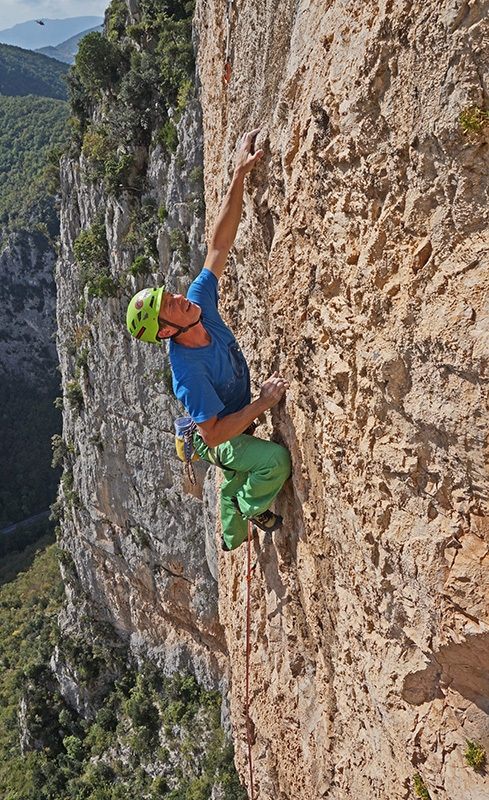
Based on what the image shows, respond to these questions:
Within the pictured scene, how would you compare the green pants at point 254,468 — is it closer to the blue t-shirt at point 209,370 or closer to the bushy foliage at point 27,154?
the blue t-shirt at point 209,370

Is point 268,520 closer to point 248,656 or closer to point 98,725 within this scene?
point 248,656

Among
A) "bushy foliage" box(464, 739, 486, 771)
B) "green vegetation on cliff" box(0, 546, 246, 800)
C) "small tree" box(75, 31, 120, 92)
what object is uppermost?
"small tree" box(75, 31, 120, 92)

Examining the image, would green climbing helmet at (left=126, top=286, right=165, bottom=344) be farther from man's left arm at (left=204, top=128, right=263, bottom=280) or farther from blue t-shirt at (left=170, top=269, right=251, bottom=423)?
man's left arm at (left=204, top=128, right=263, bottom=280)


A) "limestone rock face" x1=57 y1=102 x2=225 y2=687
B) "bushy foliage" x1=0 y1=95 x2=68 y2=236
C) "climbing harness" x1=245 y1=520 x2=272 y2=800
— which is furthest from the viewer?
"bushy foliage" x1=0 y1=95 x2=68 y2=236

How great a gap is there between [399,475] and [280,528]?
71.4 inches

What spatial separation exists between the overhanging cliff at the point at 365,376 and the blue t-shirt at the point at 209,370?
0.35 meters

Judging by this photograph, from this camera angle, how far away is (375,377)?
284 cm

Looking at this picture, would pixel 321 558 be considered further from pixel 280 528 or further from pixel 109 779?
pixel 109 779

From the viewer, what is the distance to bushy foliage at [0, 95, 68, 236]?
4878cm

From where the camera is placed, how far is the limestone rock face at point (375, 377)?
7.50 feet

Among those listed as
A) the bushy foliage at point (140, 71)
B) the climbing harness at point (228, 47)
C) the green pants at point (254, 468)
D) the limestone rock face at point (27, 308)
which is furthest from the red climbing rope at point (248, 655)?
the limestone rock face at point (27, 308)

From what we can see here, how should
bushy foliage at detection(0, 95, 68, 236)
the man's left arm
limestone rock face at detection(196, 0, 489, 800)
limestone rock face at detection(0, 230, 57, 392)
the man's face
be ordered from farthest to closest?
bushy foliage at detection(0, 95, 68, 236)
limestone rock face at detection(0, 230, 57, 392)
the man's left arm
the man's face
limestone rock face at detection(196, 0, 489, 800)

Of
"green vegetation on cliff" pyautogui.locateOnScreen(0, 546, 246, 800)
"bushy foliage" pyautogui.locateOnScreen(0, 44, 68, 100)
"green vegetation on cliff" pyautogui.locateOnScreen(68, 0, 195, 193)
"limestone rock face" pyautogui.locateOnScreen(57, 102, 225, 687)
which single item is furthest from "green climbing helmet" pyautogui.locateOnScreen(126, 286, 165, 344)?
"bushy foliage" pyautogui.locateOnScreen(0, 44, 68, 100)

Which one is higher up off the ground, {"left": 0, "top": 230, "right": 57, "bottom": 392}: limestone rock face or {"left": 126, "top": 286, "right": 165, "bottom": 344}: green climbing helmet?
{"left": 126, "top": 286, "right": 165, "bottom": 344}: green climbing helmet
